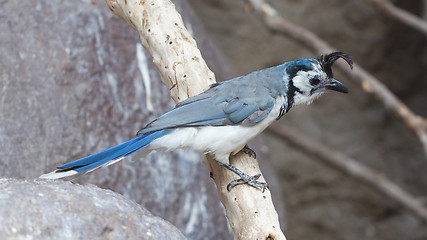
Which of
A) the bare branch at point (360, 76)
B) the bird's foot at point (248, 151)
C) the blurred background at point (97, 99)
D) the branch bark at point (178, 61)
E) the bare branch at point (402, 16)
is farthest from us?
the bare branch at point (402, 16)

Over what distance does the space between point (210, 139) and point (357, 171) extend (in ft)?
7.51

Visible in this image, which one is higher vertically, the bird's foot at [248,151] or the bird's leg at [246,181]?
the bird's foot at [248,151]

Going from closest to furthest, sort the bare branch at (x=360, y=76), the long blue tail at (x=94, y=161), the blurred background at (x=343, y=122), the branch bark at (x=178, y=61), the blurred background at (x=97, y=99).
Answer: the long blue tail at (x=94, y=161)
the branch bark at (x=178, y=61)
the blurred background at (x=97, y=99)
the bare branch at (x=360, y=76)
the blurred background at (x=343, y=122)

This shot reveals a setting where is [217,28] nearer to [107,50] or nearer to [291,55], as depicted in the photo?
[291,55]

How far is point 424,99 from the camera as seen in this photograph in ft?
16.2

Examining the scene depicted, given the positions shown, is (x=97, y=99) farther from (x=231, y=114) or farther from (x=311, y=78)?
(x=311, y=78)

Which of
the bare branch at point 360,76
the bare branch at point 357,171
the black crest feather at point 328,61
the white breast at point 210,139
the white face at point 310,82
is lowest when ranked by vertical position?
the white breast at point 210,139

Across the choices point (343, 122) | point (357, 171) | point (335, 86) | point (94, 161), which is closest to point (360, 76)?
point (357, 171)

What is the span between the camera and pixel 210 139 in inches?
84.2

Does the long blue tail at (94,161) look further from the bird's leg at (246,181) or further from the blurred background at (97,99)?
the bird's leg at (246,181)

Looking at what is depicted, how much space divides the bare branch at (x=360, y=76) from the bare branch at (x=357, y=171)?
580mm

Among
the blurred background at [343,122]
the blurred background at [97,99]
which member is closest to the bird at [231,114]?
the blurred background at [97,99]

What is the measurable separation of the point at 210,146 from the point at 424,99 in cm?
342

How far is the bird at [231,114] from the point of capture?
2066 mm
